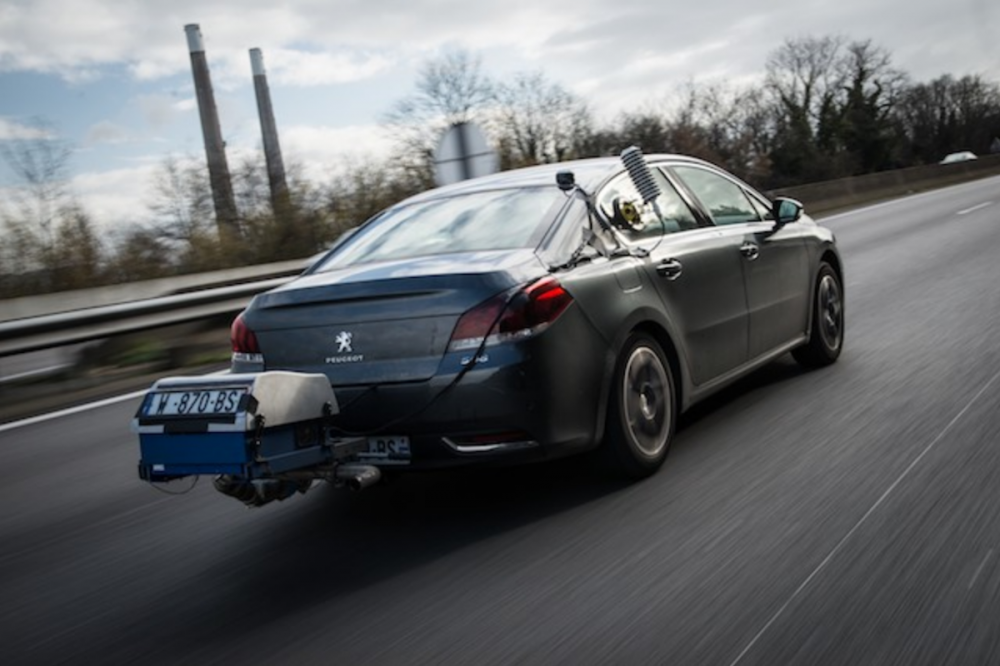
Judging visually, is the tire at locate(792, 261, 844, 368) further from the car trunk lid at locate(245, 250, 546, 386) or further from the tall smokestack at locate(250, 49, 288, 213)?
the tall smokestack at locate(250, 49, 288, 213)

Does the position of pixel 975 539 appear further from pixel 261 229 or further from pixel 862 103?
pixel 862 103

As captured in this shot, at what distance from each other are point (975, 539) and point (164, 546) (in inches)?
130

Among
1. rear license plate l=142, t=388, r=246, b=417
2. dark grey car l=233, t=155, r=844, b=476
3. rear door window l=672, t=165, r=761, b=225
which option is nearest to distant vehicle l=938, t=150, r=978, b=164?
rear door window l=672, t=165, r=761, b=225

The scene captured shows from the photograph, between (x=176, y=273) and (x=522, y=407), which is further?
(x=176, y=273)

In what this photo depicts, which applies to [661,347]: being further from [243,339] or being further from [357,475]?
[243,339]

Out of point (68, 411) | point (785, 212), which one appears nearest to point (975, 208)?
point (785, 212)

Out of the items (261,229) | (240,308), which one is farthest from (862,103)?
(240,308)

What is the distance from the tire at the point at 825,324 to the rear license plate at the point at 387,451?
12.2 feet

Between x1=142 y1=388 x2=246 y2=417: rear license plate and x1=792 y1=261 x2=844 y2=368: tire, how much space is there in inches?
176

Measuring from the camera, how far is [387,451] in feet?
14.9

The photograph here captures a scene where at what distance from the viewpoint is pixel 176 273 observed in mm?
18688

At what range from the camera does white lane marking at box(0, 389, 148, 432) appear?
8.77 metres

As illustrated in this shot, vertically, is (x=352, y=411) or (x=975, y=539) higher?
(x=352, y=411)

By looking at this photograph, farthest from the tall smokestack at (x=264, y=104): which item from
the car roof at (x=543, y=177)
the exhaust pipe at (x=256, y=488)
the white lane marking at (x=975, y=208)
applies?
the exhaust pipe at (x=256, y=488)
